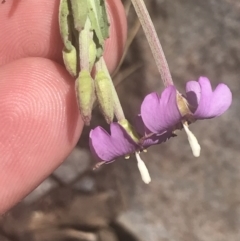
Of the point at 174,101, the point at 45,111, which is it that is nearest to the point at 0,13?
the point at 45,111

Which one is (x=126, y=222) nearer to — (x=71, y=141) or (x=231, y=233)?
(x=231, y=233)

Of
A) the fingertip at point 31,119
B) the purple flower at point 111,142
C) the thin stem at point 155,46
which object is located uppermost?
the thin stem at point 155,46

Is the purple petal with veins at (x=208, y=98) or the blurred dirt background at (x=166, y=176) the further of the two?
the blurred dirt background at (x=166, y=176)

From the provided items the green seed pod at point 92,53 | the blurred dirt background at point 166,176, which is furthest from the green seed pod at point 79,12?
the blurred dirt background at point 166,176

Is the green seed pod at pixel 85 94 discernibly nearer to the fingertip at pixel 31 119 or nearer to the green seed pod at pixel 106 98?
the green seed pod at pixel 106 98

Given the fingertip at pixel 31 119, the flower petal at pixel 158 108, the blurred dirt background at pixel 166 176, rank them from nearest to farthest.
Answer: the flower petal at pixel 158 108, the fingertip at pixel 31 119, the blurred dirt background at pixel 166 176

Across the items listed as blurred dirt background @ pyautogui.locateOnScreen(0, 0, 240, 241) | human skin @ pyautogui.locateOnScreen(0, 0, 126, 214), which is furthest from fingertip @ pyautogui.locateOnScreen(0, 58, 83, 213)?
blurred dirt background @ pyautogui.locateOnScreen(0, 0, 240, 241)

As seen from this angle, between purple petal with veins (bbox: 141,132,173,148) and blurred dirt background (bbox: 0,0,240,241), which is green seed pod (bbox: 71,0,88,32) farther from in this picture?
blurred dirt background (bbox: 0,0,240,241)

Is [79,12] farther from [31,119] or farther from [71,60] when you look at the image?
[31,119]
